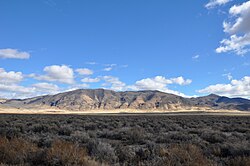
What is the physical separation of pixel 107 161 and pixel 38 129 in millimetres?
12762

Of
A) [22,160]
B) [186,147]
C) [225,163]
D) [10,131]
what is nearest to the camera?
[22,160]

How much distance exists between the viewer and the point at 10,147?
9.51m

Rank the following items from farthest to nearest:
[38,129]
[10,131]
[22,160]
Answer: [38,129] → [10,131] → [22,160]

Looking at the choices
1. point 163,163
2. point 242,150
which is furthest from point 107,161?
point 242,150

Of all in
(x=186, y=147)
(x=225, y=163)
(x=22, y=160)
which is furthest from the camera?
(x=186, y=147)

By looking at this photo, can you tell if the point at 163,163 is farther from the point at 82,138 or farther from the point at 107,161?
the point at 82,138

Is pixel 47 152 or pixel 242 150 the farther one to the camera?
pixel 242 150

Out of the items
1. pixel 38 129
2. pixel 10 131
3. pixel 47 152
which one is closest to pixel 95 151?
pixel 47 152

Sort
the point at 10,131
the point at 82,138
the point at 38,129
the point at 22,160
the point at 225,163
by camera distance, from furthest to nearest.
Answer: the point at 38,129 < the point at 10,131 < the point at 82,138 < the point at 225,163 < the point at 22,160

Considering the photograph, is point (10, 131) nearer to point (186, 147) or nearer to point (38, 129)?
point (38, 129)

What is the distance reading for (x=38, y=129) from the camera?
20594 mm

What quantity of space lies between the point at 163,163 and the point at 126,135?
28.3 feet

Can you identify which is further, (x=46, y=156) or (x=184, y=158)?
(x=184, y=158)

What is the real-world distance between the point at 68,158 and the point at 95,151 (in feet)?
6.69
